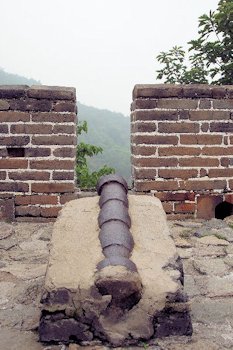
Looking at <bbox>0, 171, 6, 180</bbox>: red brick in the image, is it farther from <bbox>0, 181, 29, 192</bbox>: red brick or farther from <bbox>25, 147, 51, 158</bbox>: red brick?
<bbox>25, 147, 51, 158</bbox>: red brick

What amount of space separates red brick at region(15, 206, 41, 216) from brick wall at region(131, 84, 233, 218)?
0.95m

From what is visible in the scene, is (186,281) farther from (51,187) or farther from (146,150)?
(51,187)

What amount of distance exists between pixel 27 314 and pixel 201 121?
2.43 metres

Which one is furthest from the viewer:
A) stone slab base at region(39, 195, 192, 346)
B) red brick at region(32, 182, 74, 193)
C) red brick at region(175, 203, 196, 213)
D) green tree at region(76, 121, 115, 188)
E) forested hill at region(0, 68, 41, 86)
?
forested hill at region(0, 68, 41, 86)

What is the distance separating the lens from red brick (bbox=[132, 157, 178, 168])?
12.6 ft

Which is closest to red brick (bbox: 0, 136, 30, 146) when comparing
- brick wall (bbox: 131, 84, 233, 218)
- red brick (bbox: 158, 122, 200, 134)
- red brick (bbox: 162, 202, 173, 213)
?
brick wall (bbox: 131, 84, 233, 218)

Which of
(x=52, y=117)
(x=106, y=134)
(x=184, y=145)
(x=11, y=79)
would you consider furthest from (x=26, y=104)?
(x=11, y=79)

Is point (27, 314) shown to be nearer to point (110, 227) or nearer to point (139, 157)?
point (110, 227)

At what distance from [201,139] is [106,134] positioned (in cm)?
6891

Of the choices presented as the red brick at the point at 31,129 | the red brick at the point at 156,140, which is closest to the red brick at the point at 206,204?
the red brick at the point at 156,140

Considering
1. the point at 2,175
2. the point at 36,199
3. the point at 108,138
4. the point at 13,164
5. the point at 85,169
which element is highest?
the point at 13,164

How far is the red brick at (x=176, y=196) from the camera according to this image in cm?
388

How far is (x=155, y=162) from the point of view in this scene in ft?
12.6

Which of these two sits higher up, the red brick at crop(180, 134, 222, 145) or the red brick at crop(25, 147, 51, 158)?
the red brick at crop(180, 134, 222, 145)
